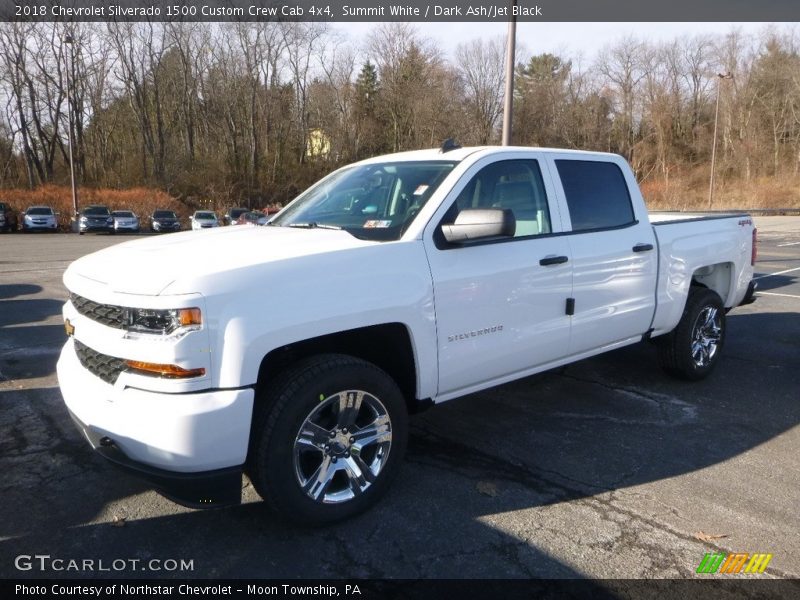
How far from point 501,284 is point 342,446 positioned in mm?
1355

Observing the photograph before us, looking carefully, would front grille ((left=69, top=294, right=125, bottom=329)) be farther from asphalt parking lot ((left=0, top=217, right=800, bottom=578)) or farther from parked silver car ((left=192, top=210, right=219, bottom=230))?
parked silver car ((left=192, top=210, right=219, bottom=230))

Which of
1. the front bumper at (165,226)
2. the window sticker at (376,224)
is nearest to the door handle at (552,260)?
the window sticker at (376,224)

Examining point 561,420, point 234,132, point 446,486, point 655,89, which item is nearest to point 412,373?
point 446,486

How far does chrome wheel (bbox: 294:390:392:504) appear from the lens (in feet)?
10.4

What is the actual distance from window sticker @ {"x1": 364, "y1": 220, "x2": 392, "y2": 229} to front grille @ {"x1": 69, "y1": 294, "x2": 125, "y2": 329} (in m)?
1.47

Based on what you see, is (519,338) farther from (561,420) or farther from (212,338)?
(212,338)

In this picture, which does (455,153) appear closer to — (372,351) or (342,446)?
(372,351)

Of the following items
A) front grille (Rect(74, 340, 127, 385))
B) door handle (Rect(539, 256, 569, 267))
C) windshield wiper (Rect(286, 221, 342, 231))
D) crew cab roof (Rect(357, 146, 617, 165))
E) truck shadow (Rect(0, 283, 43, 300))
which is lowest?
truck shadow (Rect(0, 283, 43, 300))

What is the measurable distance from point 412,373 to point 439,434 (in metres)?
1.16

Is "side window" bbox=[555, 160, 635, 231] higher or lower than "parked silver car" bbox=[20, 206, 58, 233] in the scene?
higher

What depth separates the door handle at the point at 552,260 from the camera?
4.08 meters

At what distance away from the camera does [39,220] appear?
33688 millimetres

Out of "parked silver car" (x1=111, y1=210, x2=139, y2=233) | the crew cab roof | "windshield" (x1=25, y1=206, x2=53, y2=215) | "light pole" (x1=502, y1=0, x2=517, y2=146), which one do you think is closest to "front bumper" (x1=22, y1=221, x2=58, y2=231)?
"windshield" (x1=25, y1=206, x2=53, y2=215)

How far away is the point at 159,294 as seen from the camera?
2742 millimetres
